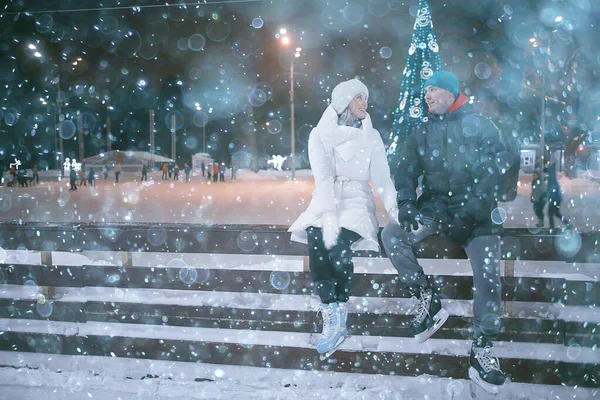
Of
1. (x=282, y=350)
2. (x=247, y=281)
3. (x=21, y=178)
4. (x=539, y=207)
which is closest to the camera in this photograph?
(x=282, y=350)

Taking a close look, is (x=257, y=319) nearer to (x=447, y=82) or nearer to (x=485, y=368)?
(x=485, y=368)

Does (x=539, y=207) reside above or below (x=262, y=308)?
above

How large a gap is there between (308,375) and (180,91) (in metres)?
64.0

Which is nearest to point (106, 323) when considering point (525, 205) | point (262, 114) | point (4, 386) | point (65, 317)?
point (65, 317)

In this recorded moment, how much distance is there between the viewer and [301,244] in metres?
3.97

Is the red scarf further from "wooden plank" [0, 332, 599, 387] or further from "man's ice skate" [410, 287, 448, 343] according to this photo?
"wooden plank" [0, 332, 599, 387]

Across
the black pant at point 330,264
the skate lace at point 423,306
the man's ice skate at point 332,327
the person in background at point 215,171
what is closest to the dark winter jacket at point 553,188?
the skate lace at point 423,306

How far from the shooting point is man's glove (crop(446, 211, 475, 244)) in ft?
11.2

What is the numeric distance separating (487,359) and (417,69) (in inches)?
406

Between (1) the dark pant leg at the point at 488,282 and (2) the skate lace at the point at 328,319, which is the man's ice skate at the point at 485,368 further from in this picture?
(2) the skate lace at the point at 328,319

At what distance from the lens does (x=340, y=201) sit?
3.82 metres

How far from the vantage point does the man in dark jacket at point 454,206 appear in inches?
134

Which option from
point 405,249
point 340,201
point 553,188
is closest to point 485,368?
point 405,249

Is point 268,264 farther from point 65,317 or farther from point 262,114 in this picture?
point 262,114
